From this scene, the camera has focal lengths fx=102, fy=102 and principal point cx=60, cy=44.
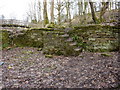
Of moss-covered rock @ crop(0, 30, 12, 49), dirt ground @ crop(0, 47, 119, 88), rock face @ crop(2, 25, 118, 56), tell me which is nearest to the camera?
dirt ground @ crop(0, 47, 119, 88)

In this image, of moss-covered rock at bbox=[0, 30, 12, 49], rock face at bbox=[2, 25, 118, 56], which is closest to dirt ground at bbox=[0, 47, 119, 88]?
rock face at bbox=[2, 25, 118, 56]

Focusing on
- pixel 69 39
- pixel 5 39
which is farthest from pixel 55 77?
pixel 5 39

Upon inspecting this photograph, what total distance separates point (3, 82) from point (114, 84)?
8.95ft

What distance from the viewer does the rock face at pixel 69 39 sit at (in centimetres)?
493

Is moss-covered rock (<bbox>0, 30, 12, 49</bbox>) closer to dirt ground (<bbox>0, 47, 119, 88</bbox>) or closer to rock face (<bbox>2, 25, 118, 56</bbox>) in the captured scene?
rock face (<bbox>2, 25, 118, 56</bbox>)

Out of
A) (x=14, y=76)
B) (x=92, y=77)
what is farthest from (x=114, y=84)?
(x=14, y=76)

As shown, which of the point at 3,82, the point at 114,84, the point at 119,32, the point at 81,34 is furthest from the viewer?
the point at 81,34

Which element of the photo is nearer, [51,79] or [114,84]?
[114,84]

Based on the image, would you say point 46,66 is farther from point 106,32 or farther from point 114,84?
point 106,32

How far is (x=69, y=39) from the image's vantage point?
5.47 meters

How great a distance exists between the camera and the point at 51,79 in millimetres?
2730

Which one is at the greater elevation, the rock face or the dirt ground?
the rock face

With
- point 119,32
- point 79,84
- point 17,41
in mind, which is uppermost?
point 119,32

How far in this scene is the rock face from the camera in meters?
4.93
